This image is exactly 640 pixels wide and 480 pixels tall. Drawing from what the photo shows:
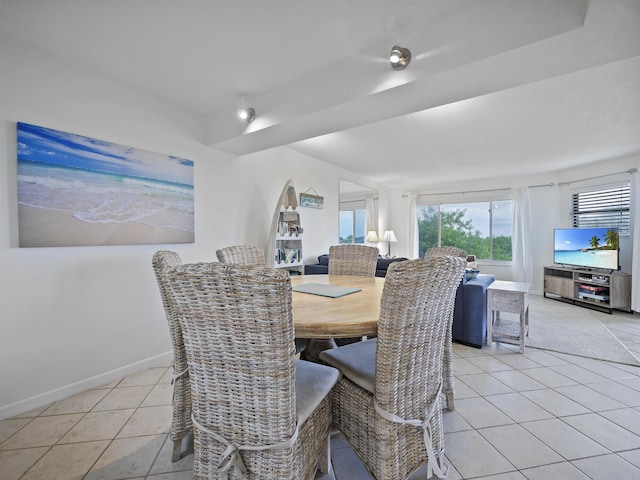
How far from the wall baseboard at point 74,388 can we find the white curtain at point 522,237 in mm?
6230

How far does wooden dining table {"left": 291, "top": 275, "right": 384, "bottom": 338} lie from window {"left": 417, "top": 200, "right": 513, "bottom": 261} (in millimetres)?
5526

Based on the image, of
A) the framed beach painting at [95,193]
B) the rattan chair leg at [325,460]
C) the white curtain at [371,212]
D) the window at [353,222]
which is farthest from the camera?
the white curtain at [371,212]

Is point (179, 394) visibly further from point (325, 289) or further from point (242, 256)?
point (242, 256)

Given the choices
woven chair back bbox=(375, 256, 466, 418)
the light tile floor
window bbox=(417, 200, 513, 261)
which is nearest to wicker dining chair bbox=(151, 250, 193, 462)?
the light tile floor

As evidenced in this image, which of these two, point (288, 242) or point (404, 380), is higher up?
point (288, 242)

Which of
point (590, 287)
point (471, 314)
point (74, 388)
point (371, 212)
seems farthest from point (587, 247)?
point (74, 388)

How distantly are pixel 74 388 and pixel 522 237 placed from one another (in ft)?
22.9

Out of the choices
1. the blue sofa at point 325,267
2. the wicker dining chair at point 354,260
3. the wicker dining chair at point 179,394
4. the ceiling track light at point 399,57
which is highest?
the ceiling track light at point 399,57

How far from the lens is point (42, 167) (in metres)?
1.90

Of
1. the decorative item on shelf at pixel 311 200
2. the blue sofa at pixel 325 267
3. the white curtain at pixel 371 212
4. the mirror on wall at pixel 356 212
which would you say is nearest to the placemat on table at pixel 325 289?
the blue sofa at pixel 325 267

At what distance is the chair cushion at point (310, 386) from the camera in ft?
3.62

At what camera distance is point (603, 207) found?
16.0ft

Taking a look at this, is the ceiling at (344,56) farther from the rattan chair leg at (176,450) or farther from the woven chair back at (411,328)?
the rattan chair leg at (176,450)

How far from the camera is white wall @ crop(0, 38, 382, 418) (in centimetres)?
181
